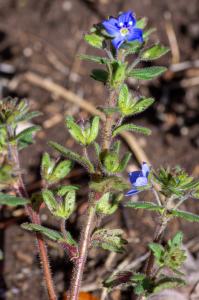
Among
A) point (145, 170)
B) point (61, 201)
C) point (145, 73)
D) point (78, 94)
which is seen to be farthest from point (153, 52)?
point (78, 94)

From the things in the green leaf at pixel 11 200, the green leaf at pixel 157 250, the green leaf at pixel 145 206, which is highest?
the green leaf at pixel 11 200

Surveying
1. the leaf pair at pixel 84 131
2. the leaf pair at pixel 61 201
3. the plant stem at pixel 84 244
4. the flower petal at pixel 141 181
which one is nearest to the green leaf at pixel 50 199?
the leaf pair at pixel 61 201

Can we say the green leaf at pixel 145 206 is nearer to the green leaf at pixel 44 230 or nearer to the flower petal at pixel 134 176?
the flower petal at pixel 134 176

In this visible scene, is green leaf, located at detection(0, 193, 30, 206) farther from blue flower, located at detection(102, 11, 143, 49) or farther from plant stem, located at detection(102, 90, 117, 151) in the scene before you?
blue flower, located at detection(102, 11, 143, 49)

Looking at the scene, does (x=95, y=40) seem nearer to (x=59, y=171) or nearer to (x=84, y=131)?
(x=84, y=131)

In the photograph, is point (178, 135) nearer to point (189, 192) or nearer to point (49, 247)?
point (49, 247)

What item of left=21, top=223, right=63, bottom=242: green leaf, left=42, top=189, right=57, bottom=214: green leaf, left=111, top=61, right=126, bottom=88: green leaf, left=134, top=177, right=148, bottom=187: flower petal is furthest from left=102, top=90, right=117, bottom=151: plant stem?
left=21, top=223, right=63, bottom=242: green leaf
